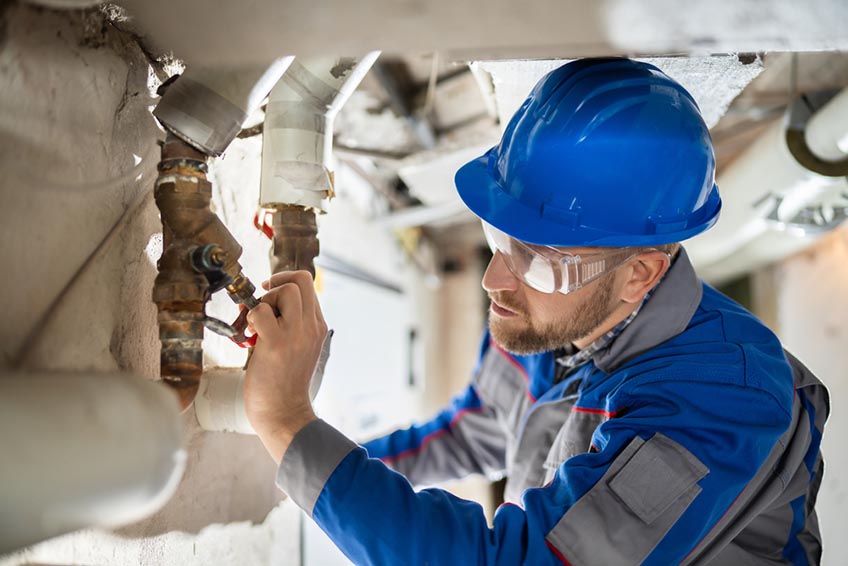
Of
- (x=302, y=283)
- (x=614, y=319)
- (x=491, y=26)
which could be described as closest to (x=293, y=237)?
(x=302, y=283)

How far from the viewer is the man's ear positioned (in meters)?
1.12

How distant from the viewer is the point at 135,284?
2.72 feet

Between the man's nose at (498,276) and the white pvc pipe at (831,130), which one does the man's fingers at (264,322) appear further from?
the white pvc pipe at (831,130)

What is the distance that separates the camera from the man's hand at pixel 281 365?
0.83 m

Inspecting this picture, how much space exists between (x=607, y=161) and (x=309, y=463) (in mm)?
617

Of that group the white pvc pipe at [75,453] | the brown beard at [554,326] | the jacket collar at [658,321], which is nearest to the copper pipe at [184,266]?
the white pvc pipe at [75,453]

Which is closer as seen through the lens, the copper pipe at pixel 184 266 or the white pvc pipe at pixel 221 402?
the copper pipe at pixel 184 266

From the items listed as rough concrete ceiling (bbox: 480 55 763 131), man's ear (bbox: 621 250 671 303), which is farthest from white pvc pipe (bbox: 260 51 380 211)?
man's ear (bbox: 621 250 671 303)

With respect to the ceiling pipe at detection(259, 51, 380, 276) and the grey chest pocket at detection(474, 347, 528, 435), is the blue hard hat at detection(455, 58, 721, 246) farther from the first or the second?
the grey chest pocket at detection(474, 347, 528, 435)

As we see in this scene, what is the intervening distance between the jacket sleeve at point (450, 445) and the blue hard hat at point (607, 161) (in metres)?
0.65

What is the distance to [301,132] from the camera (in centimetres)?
95

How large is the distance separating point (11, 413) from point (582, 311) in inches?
35.1

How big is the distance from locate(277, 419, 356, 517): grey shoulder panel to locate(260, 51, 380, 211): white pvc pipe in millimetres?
337

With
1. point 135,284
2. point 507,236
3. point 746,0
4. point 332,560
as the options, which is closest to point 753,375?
point 507,236
